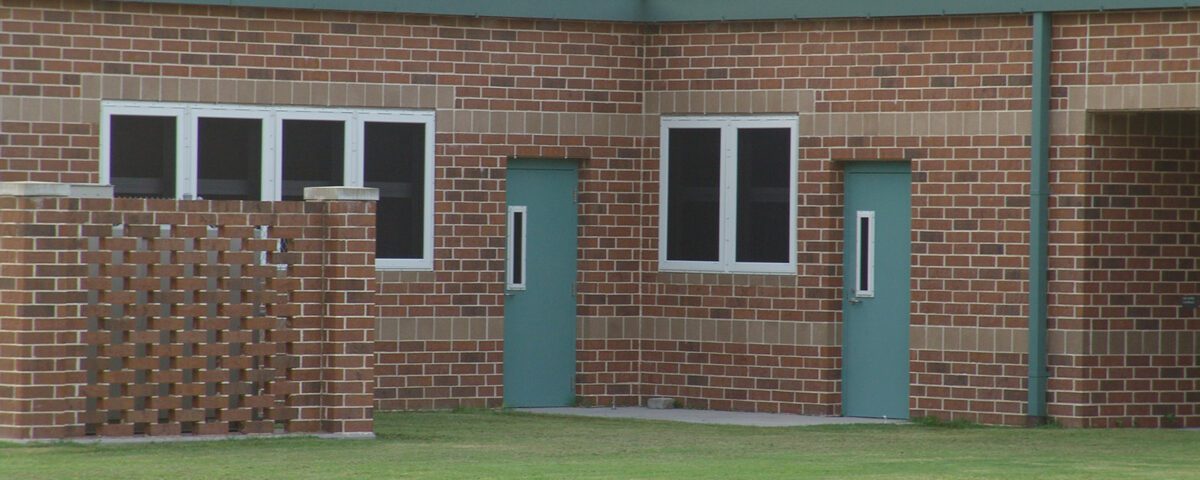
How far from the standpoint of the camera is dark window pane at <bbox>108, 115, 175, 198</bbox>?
15719 mm

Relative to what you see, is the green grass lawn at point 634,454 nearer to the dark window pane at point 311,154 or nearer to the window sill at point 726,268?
the window sill at point 726,268

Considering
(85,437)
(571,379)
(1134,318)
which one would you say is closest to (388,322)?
(571,379)

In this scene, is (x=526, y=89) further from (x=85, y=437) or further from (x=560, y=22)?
(x=85, y=437)

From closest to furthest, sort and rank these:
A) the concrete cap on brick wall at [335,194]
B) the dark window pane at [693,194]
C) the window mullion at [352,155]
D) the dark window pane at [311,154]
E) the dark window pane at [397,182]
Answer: the concrete cap on brick wall at [335,194]
the dark window pane at [311,154]
the window mullion at [352,155]
the dark window pane at [397,182]
the dark window pane at [693,194]

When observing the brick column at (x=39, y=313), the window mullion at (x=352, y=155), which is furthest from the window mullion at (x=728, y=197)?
the brick column at (x=39, y=313)

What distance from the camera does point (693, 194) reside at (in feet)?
57.2

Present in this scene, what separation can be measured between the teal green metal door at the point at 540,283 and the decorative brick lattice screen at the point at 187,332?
404 cm

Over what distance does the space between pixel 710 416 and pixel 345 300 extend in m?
4.24

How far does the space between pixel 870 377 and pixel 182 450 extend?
618 centimetres

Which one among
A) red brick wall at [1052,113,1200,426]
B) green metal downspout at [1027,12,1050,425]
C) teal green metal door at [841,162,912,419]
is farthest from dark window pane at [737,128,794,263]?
red brick wall at [1052,113,1200,426]

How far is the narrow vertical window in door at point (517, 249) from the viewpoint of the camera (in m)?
17.3

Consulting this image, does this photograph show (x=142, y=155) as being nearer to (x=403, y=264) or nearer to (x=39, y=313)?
(x=403, y=264)

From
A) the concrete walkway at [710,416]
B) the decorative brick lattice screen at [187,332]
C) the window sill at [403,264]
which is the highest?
the window sill at [403,264]

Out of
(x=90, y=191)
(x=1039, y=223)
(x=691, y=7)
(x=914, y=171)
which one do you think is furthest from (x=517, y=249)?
(x=90, y=191)
